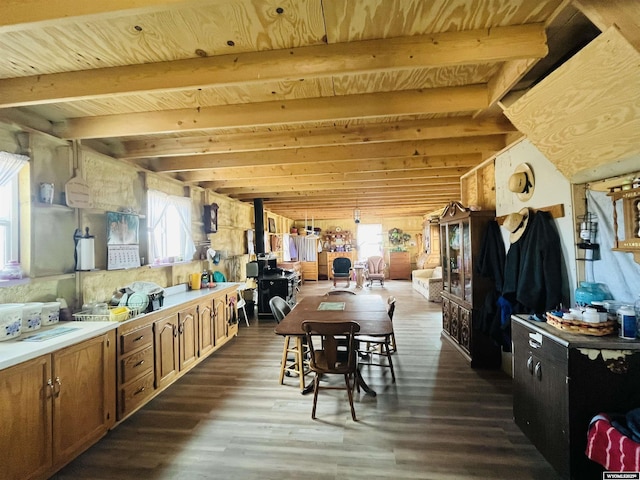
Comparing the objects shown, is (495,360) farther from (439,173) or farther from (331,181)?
(331,181)

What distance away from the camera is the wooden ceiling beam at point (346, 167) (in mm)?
3777

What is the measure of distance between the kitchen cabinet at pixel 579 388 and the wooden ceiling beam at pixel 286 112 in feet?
5.63

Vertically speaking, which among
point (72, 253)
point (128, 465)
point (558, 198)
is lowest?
point (128, 465)

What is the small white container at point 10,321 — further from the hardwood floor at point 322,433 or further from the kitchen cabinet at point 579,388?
the kitchen cabinet at point 579,388

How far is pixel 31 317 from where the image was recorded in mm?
1994

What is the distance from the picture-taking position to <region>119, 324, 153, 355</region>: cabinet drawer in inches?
90.7

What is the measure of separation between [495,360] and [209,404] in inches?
120

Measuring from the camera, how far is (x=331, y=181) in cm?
464

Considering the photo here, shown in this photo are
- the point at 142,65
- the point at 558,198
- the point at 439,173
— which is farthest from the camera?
the point at 439,173

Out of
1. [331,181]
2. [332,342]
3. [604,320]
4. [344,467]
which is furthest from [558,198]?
[331,181]

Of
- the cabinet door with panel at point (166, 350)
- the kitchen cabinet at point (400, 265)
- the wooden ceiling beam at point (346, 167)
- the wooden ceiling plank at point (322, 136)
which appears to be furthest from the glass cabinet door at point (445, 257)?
the kitchen cabinet at point (400, 265)

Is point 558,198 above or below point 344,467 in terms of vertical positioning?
above

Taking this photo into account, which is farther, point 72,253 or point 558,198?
point 72,253

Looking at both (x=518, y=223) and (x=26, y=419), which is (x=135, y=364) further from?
(x=518, y=223)
